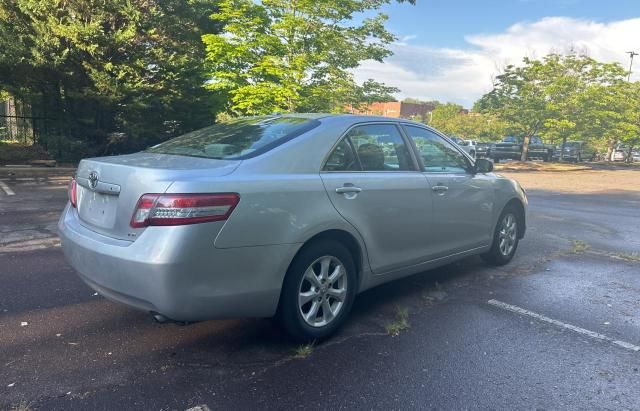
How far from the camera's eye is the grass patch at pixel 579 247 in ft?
22.3

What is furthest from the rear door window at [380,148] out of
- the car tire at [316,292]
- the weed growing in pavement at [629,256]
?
the weed growing in pavement at [629,256]

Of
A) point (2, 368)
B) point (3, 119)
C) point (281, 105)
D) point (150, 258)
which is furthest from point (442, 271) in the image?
point (3, 119)

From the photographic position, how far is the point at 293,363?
10.6 ft

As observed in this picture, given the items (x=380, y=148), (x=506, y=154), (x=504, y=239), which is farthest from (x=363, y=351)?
(x=506, y=154)

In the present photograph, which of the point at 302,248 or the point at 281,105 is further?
the point at 281,105

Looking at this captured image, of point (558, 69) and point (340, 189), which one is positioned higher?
point (558, 69)

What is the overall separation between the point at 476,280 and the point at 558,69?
2893 centimetres

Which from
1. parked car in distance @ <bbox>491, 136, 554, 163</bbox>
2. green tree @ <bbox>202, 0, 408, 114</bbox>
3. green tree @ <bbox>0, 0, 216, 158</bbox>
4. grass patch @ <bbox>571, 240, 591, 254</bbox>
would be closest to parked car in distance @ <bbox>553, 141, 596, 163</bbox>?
parked car in distance @ <bbox>491, 136, 554, 163</bbox>

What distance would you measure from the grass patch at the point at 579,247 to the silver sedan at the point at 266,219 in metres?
3.11

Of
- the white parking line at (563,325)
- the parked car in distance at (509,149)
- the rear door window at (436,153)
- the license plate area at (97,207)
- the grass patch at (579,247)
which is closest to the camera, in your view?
the license plate area at (97,207)

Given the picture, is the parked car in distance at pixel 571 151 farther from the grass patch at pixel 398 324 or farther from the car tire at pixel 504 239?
the grass patch at pixel 398 324

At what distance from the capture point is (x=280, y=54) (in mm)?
15664

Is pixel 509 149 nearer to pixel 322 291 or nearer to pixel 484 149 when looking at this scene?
pixel 484 149

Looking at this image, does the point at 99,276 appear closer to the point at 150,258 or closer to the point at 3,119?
the point at 150,258
